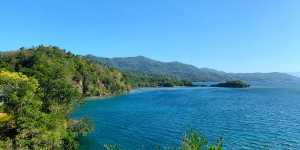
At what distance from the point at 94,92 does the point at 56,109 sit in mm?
80066

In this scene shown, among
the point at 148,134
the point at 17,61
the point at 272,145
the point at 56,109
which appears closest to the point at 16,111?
the point at 56,109

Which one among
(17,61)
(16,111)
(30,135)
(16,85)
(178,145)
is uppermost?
(17,61)

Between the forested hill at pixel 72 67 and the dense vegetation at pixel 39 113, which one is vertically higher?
the forested hill at pixel 72 67

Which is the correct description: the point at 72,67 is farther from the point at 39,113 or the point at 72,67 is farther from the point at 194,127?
the point at 39,113

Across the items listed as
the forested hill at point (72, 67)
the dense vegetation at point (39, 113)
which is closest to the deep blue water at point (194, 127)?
the dense vegetation at point (39, 113)

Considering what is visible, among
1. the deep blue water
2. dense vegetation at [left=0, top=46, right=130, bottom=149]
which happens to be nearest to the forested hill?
dense vegetation at [left=0, top=46, right=130, bottom=149]

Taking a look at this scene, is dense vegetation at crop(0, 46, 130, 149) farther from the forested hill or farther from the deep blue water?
the forested hill

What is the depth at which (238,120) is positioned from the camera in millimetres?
60500

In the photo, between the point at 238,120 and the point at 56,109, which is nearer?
the point at 56,109

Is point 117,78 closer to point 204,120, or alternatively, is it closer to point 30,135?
point 204,120

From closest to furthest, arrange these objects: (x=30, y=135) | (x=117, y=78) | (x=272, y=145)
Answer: (x=30, y=135), (x=272, y=145), (x=117, y=78)

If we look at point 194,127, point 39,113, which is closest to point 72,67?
point 194,127

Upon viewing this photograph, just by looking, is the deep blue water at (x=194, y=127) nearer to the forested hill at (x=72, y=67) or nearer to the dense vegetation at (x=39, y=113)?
the dense vegetation at (x=39, y=113)

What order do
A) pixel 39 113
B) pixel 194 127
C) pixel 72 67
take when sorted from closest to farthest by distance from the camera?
1. pixel 39 113
2. pixel 194 127
3. pixel 72 67
